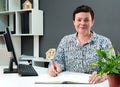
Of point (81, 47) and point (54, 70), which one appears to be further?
point (81, 47)

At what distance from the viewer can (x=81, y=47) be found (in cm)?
216

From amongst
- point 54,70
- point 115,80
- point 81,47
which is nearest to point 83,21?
point 81,47

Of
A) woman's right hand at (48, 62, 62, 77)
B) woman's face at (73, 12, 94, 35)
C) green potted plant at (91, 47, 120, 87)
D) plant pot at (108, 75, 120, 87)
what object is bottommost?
woman's right hand at (48, 62, 62, 77)

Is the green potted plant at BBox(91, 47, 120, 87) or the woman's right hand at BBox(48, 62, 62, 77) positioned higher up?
the green potted plant at BBox(91, 47, 120, 87)

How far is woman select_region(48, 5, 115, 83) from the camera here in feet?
6.90

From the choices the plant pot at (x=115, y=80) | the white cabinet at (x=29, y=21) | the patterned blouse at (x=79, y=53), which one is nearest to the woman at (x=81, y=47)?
A: the patterned blouse at (x=79, y=53)

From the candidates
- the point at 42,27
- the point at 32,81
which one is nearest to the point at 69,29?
the point at 42,27

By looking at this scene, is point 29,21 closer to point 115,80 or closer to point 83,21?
point 83,21

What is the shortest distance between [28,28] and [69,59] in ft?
4.90

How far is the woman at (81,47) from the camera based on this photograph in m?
2.10

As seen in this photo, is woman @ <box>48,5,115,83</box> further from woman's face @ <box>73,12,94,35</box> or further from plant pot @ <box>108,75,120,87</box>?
plant pot @ <box>108,75,120,87</box>

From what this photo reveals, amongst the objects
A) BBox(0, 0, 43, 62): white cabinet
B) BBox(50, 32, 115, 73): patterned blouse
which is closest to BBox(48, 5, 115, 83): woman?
BBox(50, 32, 115, 73): patterned blouse

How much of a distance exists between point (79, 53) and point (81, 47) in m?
0.06

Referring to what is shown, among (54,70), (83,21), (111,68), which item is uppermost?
(83,21)
